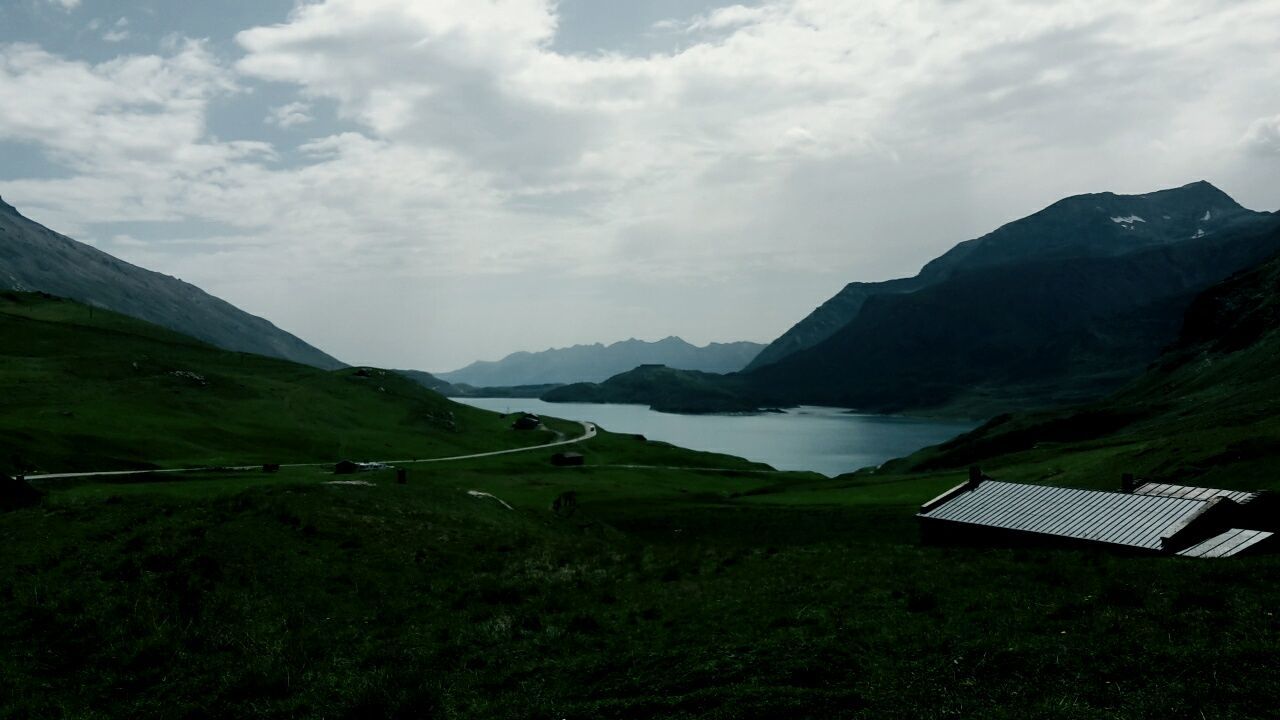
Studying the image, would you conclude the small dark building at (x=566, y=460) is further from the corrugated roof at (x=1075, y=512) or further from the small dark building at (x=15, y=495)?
the corrugated roof at (x=1075, y=512)

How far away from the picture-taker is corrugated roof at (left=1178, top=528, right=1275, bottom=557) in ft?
99.8

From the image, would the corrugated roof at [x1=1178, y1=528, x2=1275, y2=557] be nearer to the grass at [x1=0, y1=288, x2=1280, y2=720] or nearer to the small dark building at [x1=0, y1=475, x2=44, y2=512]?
the grass at [x1=0, y1=288, x2=1280, y2=720]

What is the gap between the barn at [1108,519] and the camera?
32844mm

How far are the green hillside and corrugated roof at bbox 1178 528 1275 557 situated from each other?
8987 cm

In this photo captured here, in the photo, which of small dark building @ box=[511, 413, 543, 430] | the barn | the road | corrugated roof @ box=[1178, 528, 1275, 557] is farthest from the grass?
small dark building @ box=[511, 413, 543, 430]

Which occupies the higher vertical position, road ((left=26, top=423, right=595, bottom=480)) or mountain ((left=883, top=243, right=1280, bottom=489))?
mountain ((left=883, top=243, right=1280, bottom=489))

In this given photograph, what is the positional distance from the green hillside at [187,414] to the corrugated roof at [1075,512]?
8153 cm

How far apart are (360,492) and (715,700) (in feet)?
109

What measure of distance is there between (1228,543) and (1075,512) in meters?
7.31

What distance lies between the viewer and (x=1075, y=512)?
38219 millimetres

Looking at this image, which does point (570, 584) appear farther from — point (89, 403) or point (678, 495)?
point (89, 403)

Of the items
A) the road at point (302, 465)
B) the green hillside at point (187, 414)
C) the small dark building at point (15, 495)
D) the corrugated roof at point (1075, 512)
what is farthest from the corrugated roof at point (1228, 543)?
the green hillside at point (187, 414)

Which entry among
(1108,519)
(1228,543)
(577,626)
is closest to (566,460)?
(1108,519)

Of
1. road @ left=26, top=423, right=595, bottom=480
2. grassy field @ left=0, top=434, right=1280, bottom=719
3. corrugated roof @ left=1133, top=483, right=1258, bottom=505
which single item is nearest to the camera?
grassy field @ left=0, top=434, right=1280, bottom=719
